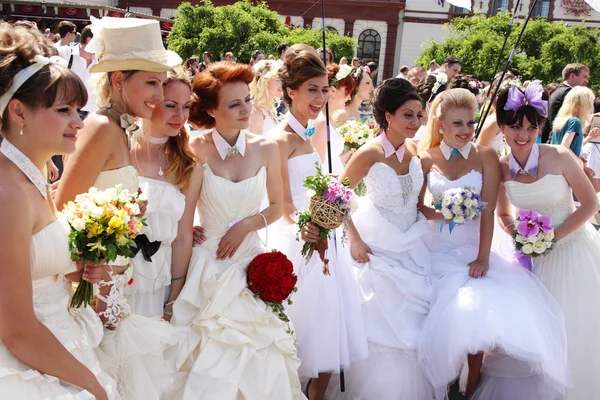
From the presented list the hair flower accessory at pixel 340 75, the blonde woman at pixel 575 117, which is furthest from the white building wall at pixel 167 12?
the blonde woman at pixel 575 117

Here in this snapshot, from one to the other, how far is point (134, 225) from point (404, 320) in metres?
2.45

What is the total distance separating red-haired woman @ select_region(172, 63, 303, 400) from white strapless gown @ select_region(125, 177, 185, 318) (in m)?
0.17

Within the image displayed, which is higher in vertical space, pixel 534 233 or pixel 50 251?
pixel 50 251

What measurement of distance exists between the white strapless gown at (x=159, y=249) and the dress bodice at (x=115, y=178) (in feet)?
0.76

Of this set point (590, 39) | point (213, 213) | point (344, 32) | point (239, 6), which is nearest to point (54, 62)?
point (213, 213)

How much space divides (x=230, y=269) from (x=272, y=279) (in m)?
0.30

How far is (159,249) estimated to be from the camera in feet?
11.8

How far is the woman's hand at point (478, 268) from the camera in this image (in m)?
4.52

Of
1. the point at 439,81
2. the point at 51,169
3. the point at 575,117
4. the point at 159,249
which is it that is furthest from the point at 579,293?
the point at 575,117

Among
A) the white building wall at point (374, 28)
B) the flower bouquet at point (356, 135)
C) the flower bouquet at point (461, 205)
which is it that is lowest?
the white building wall at point (374, 28)

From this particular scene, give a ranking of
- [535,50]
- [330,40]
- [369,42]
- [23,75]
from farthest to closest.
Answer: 1. [369,42]
2. [330,40]
3. [535,50]
4. [23,75]

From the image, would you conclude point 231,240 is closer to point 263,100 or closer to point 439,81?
point 263,100

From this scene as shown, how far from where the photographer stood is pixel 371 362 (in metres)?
4.38

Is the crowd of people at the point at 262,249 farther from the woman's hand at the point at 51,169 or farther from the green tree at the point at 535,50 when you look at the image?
the green tree at the point at 535,50
